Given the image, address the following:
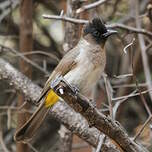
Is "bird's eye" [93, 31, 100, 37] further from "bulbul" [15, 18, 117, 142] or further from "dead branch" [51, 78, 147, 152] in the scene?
"dead branch" [51, 78, 147, 152]

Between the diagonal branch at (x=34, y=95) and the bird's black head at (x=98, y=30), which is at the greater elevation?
the bird's black head at (x=98, y=30)

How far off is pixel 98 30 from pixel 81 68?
29 centimetres

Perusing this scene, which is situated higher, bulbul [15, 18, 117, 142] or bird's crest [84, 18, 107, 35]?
bird's crest [84, 18, 107, 35]

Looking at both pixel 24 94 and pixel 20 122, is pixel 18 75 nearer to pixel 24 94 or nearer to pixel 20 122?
pixel 24 94

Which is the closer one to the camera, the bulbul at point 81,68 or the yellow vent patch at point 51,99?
the bulbul at point 81,68

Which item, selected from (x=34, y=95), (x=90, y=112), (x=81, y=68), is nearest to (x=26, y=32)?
(x=34, y=95)

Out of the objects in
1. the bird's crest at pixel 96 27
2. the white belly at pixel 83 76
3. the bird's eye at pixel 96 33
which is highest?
the bird's crest at pixel 96 27

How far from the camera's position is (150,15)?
10.1 ft

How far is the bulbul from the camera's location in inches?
118

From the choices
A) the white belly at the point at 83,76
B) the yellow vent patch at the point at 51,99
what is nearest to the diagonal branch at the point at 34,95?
the yellow vent patch at the point at 51,99

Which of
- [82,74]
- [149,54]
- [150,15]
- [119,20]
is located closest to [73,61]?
[82,74]

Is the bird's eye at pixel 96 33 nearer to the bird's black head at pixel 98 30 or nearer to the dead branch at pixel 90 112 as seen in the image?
the bird's black head at pixel 98 30

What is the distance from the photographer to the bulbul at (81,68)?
3.00 meters

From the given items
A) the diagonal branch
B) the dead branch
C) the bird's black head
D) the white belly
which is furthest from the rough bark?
the dead branch
